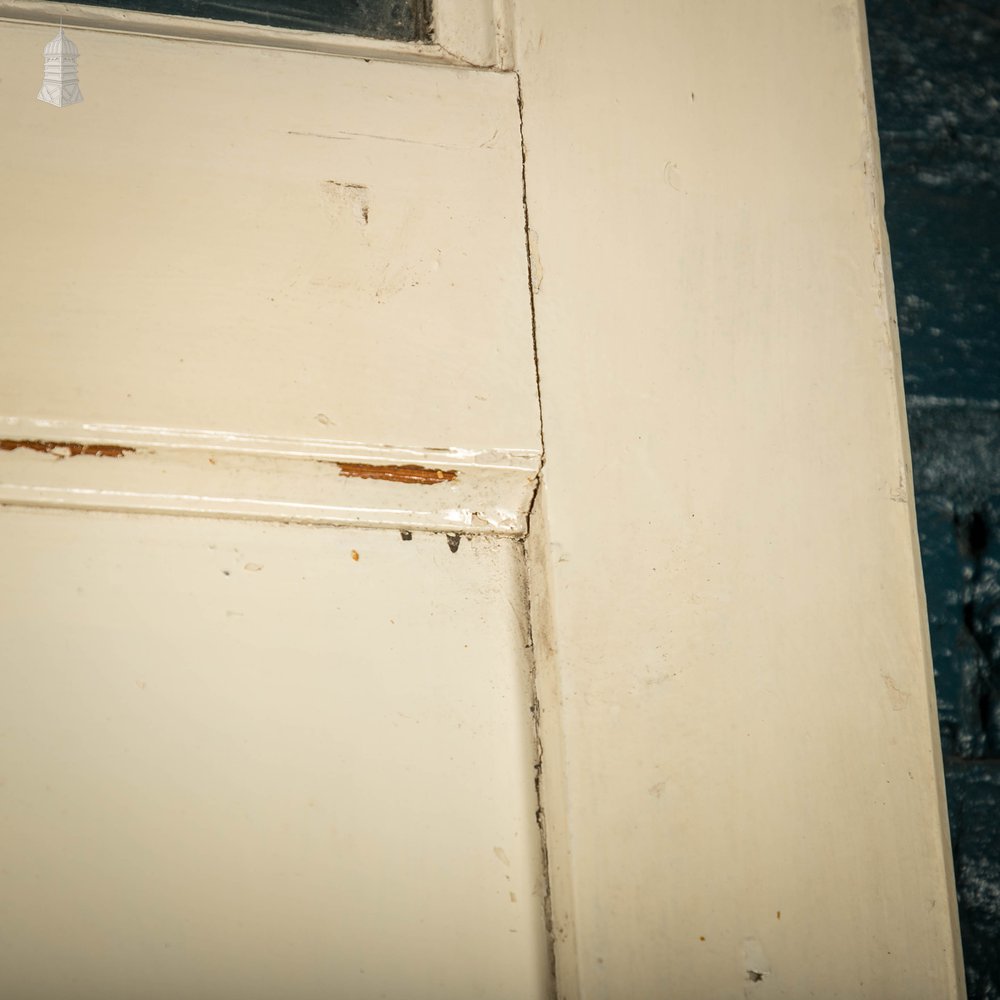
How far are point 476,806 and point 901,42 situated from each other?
32.5 inches

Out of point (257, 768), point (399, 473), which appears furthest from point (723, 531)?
point (257, 768)

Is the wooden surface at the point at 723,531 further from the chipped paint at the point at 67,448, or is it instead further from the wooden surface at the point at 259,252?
the chipped paint at the point at 67,448

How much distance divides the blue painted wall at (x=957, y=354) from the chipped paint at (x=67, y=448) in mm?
621

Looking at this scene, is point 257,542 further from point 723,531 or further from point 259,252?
point 723,531

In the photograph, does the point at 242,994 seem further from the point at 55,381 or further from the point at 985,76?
the point at 985,76

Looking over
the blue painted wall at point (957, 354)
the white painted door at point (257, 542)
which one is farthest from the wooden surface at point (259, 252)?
the blue painted wall at point (957, 354)

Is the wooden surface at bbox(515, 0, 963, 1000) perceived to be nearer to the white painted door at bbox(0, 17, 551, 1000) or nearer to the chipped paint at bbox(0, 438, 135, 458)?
the white painted door at bbox(0, 17, 551, 1000)

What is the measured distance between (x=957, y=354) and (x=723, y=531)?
355mm

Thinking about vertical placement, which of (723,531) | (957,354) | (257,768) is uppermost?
(957,354)

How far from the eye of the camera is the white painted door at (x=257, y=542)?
1.87 ft

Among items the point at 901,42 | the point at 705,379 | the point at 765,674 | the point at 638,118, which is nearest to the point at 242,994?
the point at 765,674

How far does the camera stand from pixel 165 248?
65cm

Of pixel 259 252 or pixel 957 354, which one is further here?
pixel 957 354

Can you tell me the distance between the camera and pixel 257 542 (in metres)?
0.63
